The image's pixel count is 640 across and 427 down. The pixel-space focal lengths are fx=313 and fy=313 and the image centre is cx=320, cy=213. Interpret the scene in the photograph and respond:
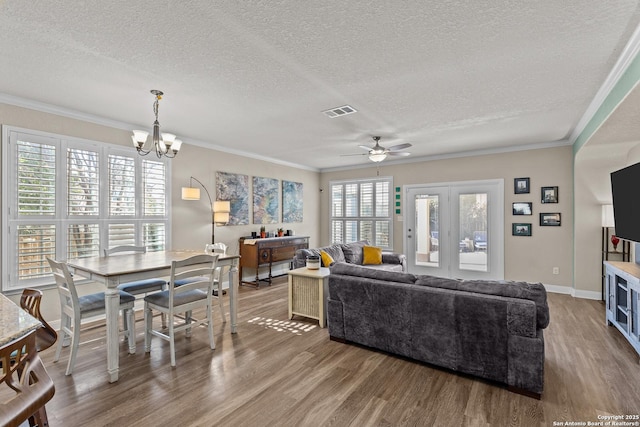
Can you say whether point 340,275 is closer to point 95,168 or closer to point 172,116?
point 172,116

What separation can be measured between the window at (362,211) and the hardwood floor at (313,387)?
4126 millimetres

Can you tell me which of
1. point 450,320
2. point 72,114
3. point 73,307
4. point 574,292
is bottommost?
point 574,292

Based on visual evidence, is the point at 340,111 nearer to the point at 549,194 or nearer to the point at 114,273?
the point at 114,273

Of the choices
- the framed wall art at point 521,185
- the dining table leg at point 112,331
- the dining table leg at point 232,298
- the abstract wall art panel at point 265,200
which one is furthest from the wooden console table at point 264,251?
the framed wall art at point 521,185

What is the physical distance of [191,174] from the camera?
5223mm

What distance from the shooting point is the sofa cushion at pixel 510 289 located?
2.32 metres

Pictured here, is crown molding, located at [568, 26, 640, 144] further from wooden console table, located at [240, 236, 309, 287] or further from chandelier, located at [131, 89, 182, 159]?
wooden console table, located at [240, 236, 309, 287]

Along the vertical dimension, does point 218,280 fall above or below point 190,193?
below

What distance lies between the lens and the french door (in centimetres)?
592

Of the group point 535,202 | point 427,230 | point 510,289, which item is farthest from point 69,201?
point 535,202

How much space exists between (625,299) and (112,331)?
5023mm

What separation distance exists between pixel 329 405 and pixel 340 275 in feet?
4.22

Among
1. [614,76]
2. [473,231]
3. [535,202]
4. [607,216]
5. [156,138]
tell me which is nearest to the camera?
[614,76]

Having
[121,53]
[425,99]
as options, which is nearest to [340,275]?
[425,99]
